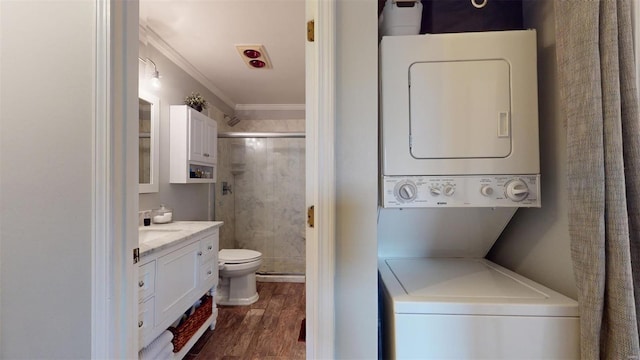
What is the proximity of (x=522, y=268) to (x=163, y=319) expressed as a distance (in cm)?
192

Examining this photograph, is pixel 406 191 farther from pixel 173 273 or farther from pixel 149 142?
pixel 149 142

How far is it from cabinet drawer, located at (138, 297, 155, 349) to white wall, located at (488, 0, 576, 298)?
1861 millimetres

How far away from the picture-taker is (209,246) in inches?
86.2

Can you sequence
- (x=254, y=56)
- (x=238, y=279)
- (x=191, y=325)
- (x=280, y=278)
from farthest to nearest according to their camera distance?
(x=280, y=278), (x=238, y=279), (x=254, y=56), (x=191, y=325)

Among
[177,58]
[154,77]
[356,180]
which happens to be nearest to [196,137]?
[154,77]

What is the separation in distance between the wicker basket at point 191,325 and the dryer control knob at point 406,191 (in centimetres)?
181

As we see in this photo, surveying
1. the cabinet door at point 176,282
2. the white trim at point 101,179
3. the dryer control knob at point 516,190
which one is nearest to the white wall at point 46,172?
the white trim at point 101,179

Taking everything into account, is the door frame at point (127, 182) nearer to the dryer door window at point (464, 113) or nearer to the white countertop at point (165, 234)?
the dryer door window at point (464, 113)

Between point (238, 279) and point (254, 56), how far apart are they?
2.27 meters

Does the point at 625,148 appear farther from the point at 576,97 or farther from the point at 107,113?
the point at 107,113

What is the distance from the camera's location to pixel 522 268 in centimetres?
120

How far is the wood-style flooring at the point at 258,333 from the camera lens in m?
1.99

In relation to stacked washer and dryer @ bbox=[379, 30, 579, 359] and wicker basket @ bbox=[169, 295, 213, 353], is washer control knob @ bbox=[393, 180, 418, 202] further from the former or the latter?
wicker basket @ bbox=[169, 295, 213, 353]

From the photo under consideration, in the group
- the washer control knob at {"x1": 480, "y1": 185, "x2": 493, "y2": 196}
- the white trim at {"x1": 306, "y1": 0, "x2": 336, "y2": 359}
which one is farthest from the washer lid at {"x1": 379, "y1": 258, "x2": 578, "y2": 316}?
the washer control knob at {"x1": 480, "y1": 185, "x2": 493, "y2": 196}
